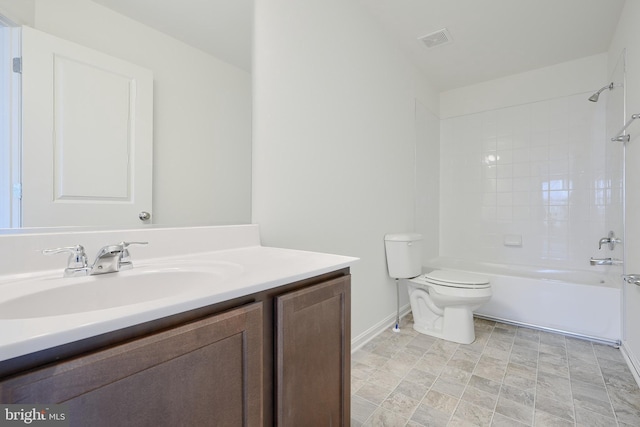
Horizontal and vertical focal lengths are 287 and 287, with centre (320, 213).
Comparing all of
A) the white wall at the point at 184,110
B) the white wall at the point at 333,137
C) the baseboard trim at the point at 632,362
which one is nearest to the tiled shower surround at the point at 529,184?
the baseboard trim at the point at 632,362

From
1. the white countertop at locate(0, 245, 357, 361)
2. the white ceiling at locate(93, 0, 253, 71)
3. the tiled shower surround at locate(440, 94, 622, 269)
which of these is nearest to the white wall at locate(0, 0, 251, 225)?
the white ceiling at locate(93, 0, 253, 71)

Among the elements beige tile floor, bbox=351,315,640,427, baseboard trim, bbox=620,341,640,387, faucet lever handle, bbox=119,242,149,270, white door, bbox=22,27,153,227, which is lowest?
beige tile floor, bbox=351,315,640,427

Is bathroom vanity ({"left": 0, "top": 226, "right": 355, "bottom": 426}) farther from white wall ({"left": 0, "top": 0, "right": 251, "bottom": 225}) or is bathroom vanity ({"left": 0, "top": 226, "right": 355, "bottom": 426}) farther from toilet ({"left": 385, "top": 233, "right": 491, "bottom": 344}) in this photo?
toilet ({"left": 385, "top": 233, "right": 491, "bottom": 344})

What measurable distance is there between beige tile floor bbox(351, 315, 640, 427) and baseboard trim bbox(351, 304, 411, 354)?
0.04 meters

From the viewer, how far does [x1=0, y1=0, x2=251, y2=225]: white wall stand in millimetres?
921

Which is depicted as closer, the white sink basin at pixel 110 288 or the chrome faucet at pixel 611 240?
the white sink basin at pixel 110 288

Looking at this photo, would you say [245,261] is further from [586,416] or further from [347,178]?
[586,416]

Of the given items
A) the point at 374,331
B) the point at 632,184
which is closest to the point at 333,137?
the point at 374,331

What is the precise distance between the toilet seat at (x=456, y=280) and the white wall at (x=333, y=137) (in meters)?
0.36

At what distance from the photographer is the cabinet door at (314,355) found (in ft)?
2.56

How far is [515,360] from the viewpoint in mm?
1812

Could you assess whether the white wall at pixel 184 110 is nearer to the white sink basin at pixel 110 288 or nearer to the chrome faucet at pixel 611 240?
the white sink basin at pixel 110 288

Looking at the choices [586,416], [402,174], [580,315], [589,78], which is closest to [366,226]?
[402,174]

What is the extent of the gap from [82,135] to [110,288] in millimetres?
515
